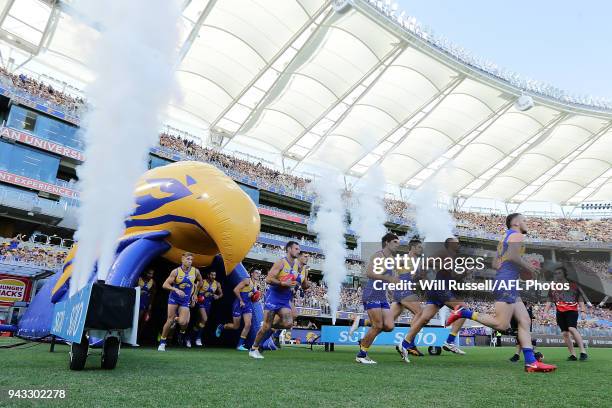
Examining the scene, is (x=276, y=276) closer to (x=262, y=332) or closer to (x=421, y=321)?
(x=262, y=332)

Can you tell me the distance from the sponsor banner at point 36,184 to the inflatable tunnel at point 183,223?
59.9 feet

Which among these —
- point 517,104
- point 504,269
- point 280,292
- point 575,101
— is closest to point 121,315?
point 280,292

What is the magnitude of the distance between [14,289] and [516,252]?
16.0 m

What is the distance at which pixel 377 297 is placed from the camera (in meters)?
6.36

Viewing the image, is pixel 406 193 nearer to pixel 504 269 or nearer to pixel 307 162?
pixel 307 162

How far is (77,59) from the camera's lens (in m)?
26.6

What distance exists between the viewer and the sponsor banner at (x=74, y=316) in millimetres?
3717

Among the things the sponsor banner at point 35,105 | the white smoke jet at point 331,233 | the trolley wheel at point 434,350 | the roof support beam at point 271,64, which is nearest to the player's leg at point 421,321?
the trolley wheel at point 434,350

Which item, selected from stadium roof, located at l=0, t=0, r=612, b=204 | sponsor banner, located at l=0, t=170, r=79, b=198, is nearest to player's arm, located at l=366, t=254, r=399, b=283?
stadium roof, located at l=0, t=0, r=612, b=204

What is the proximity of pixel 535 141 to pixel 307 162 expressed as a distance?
63.9 feet

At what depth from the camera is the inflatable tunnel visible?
6566 mm

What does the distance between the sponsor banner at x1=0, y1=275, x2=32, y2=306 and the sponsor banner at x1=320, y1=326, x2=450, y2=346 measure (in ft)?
35.7

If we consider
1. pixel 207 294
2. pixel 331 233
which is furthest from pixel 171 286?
pixel 331 233

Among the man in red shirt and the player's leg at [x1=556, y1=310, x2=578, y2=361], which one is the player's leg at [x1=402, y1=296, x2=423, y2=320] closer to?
the man in red shirt
